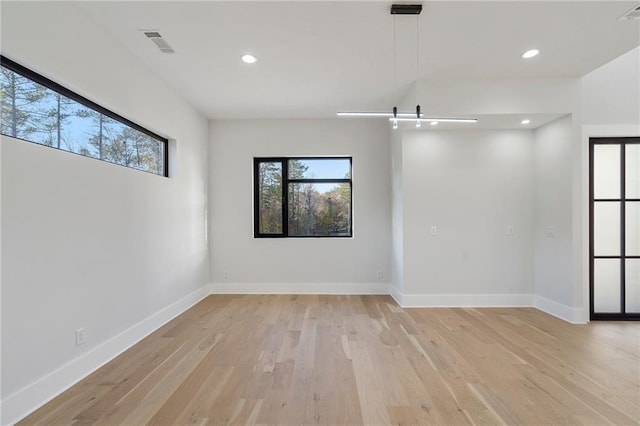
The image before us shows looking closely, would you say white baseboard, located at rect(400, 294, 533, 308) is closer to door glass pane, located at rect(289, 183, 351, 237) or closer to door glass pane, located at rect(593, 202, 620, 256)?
door glass pane, located at rect(593, 202, 620, 256)

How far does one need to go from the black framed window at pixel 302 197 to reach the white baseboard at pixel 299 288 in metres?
0.84

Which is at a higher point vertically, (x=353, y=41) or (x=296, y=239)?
(x=353, y=41)

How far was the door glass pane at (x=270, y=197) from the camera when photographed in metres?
5.10

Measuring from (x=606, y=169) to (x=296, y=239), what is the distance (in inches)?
A: 169

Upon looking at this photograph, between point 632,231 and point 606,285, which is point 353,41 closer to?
Result: point 632,231

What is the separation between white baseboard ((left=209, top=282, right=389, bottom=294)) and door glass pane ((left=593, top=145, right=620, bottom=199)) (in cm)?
309

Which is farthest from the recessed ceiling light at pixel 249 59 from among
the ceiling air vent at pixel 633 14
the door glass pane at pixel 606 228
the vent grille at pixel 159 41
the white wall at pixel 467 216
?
the door glass pane at pixel 606 228

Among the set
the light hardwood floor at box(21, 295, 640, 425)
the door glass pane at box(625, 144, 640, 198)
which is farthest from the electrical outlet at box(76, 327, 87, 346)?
the door glass pane at box(625, 144, 640, 198)

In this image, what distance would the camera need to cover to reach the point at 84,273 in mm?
2404

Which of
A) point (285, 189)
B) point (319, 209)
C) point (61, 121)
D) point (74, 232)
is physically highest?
point (61, 121)

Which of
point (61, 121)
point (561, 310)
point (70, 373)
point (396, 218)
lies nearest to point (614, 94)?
point (561, 310)

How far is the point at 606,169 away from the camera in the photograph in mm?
3648

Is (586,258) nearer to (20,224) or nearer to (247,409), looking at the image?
(247,409)

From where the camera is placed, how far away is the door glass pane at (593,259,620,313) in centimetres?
365
